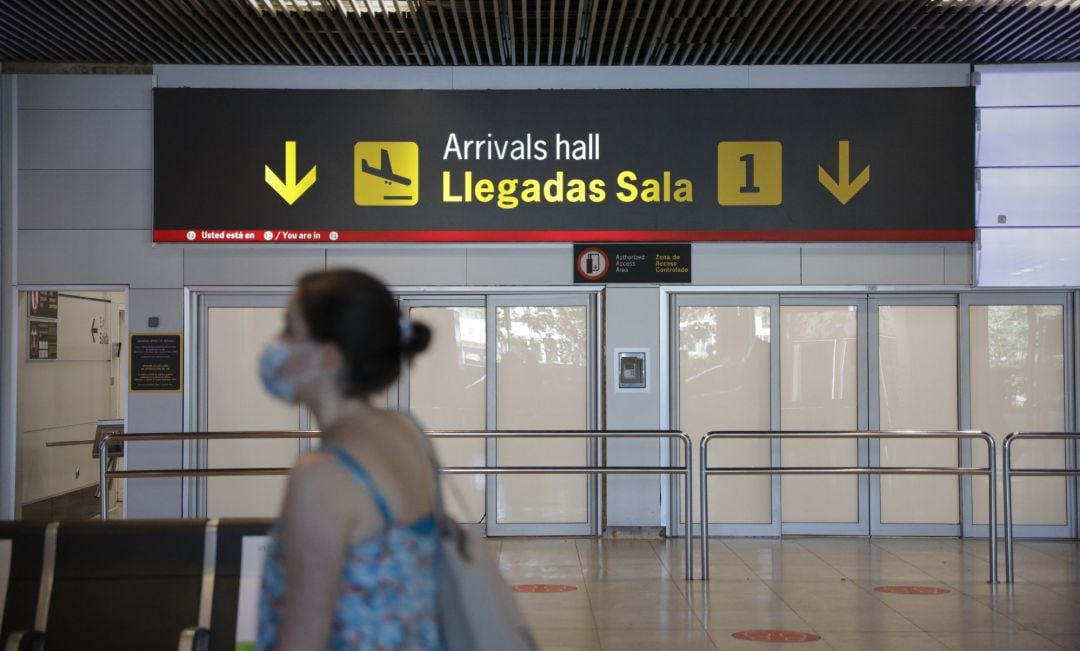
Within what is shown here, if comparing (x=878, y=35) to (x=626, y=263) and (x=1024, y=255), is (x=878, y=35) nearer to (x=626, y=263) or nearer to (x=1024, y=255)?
(x=1024, y=255)

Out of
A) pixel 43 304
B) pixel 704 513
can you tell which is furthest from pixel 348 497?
pixel 43 304

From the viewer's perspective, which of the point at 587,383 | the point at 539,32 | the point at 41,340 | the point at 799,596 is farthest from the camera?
the point at 41,340

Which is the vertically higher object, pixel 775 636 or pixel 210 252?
pixel 210 252

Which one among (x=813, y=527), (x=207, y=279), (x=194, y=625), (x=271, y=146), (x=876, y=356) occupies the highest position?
(x=271, y=146)

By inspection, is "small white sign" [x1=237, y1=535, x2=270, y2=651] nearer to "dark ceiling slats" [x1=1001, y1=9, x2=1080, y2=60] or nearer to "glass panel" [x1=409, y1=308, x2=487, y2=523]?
"glass panel" [x1=409, y1=308, x2=487, y2=523]

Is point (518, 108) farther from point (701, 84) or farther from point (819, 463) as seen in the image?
point (819, 463)

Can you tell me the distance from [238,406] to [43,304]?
212 cm

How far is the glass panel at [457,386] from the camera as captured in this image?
31.4 feet

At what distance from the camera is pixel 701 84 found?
9.43m

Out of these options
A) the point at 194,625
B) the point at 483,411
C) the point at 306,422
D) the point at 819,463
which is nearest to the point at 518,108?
the point at 483,411

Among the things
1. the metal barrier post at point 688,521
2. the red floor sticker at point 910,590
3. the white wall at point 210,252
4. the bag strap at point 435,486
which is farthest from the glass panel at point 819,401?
the bag strap at point 435,486

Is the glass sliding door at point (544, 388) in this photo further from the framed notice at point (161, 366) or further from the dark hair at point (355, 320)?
the dark hair at point (355, 320)

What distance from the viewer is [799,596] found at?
22.7ft

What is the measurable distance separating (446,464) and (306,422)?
1.22 m
